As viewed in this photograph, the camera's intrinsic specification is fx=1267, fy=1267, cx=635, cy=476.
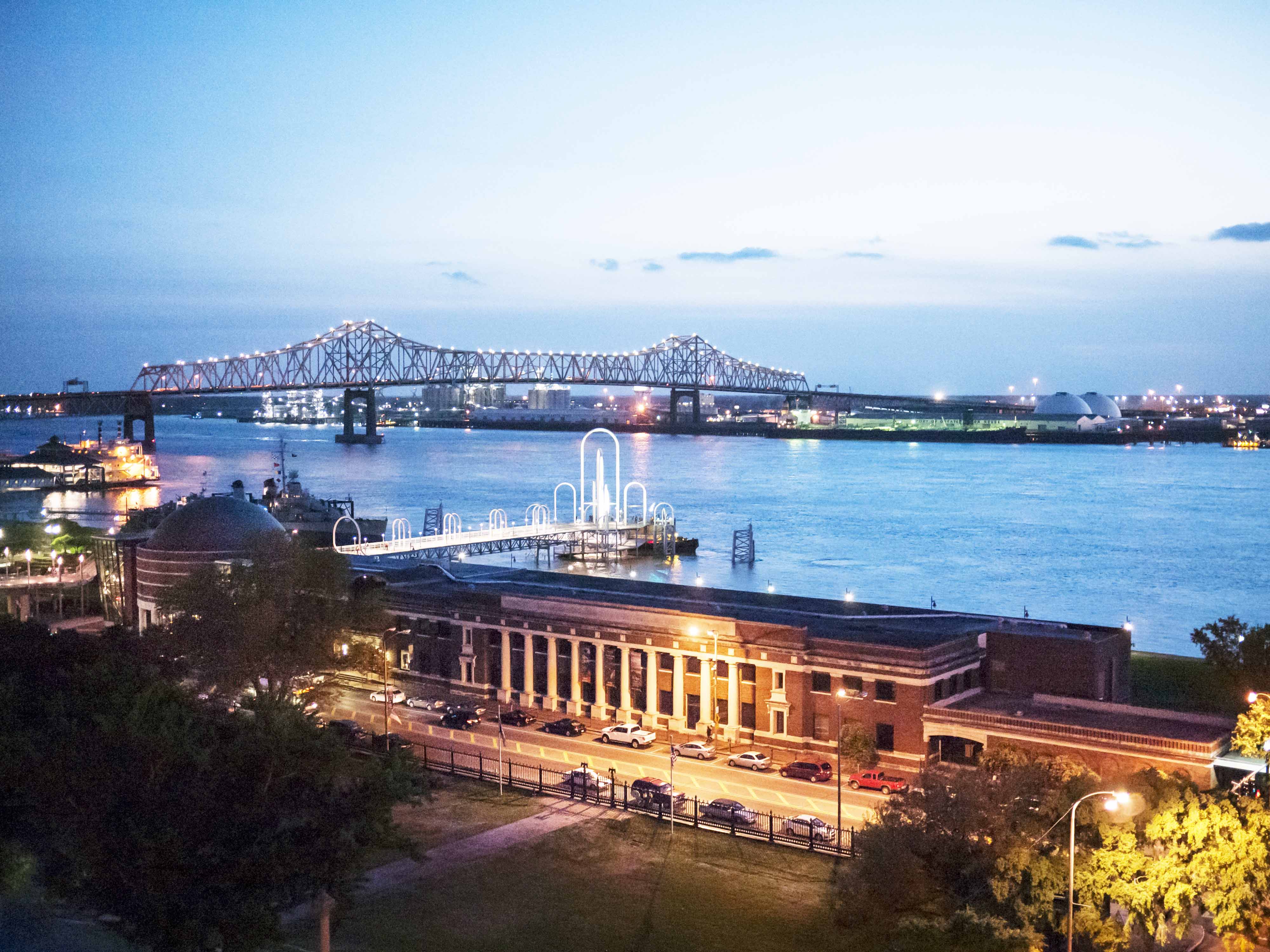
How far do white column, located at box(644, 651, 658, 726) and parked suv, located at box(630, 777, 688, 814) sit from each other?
462 cm

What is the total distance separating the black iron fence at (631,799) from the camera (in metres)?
18.4

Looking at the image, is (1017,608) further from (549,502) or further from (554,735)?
(549,502)

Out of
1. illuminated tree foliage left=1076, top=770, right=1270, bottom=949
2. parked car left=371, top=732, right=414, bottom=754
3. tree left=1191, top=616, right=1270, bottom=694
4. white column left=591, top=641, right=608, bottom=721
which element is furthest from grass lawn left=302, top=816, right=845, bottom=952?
tree left=1191, top=616, right=1270, bottom=694

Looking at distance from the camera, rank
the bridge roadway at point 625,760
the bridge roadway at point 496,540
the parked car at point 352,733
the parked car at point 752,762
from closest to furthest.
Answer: the bridge roadway at point 625,760
the parked car at point 352,733
the parked car at point 752,762
the bridge roadway at point 496,540

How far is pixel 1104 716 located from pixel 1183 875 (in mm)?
7010

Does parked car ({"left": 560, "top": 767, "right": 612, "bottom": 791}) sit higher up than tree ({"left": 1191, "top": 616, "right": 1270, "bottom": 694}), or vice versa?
tree ({"left": 1191, "top": 616, "right": 1270, "bottom": 694})

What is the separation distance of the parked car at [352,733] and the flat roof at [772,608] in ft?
17.8

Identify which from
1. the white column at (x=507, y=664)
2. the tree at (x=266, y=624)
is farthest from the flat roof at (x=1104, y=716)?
the tree at (x=266, y=624)

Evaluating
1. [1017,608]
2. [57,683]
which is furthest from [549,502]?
[57,683]

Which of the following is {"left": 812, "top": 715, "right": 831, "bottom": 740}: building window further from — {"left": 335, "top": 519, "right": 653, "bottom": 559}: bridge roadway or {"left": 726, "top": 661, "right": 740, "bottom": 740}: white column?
{"left": 335, "top": 519, "right": 653, "bottom": 559}: bridge roadway

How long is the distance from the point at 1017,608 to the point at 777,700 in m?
32.0

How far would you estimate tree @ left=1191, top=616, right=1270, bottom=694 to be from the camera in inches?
967

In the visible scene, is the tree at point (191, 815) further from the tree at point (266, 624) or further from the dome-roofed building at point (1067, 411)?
the dome-roofed building at point (1067, 411)

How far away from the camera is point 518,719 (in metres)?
25.7
